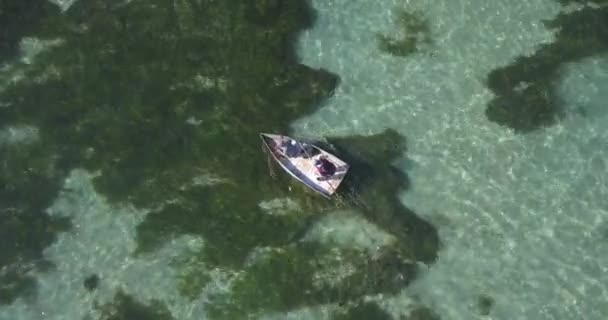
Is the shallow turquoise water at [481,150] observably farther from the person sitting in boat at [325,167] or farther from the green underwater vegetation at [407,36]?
the person sitting in boat at [325,167]

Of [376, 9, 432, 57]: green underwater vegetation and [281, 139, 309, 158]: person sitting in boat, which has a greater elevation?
[376, 9, 432, 57]: green underwater vegetation

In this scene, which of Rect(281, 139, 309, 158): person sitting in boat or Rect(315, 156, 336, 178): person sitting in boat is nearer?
Rect(315, 156, 336, 178): person sitting in boat

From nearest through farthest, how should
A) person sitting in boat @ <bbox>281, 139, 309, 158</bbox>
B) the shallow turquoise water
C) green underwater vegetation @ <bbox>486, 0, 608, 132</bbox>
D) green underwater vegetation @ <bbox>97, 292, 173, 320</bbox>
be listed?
green underwater vegetation @ <bbox>97, 292, 173, 320</bbox> < the shallow turquoise water < person sitting in boat @ <bbox>281, 139, 309, 158</bbox> < green underwater vegetation @ <bbox>486, 0, 608, 132</bbox>

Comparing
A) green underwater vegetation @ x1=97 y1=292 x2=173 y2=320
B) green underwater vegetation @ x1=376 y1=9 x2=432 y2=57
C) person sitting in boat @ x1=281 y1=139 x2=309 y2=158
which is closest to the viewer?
green underwater vegetation @ x1=97 y1=292 x2=173 y2=320

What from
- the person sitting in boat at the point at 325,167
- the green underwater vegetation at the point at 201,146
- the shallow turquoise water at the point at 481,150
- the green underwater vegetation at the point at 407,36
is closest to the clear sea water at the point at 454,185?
the shallow turquoise water at the point at 481,150

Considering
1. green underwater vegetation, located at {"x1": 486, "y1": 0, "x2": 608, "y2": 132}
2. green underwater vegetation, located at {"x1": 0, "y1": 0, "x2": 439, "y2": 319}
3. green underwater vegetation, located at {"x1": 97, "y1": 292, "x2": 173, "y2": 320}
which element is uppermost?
green underwater vegetation, located at {"x1": 486, "y1": 0, "x2": 608, "y2": 132}

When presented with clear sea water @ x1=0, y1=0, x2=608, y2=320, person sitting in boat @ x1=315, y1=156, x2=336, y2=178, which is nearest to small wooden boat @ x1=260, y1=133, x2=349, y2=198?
person sitting in boat @ x1=315, y1=156, x2=336, y2=178

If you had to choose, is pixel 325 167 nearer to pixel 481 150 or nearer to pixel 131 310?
pixel 481 150

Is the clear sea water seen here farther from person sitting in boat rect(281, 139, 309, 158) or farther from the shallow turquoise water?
person sitting in boat rect(281, 139, 309, 158)
